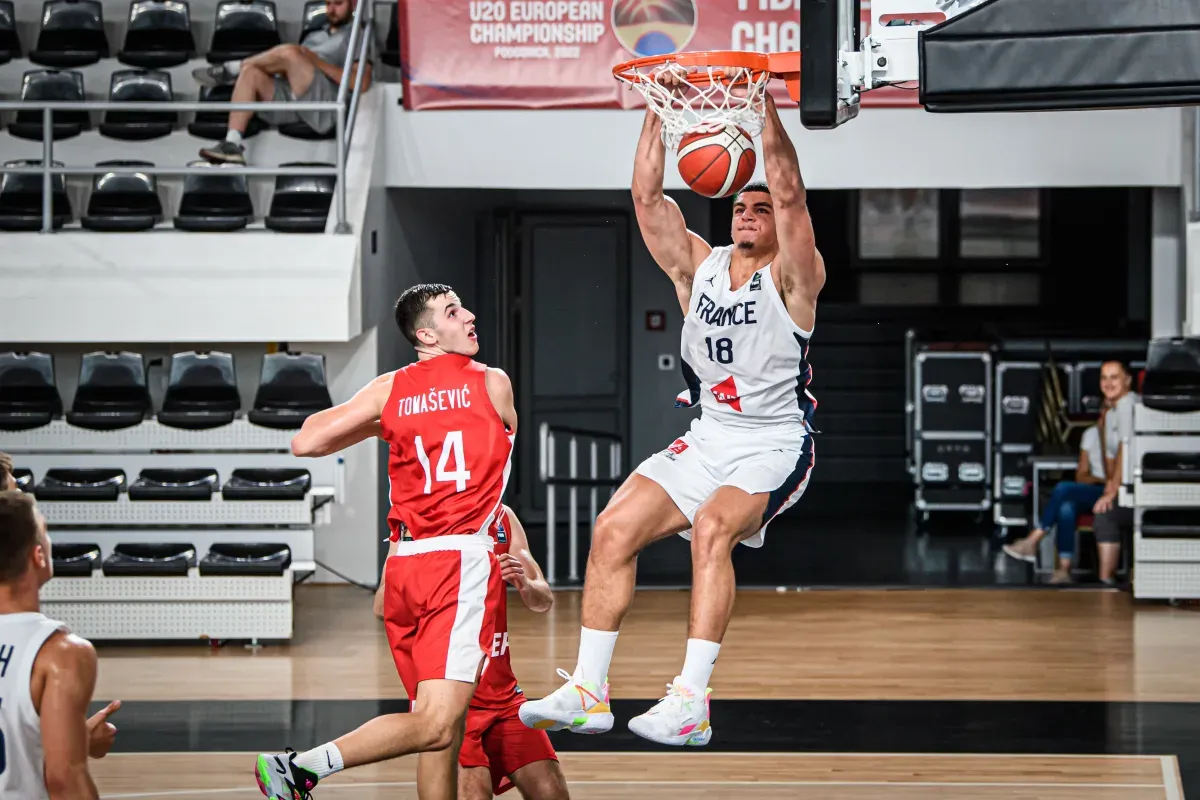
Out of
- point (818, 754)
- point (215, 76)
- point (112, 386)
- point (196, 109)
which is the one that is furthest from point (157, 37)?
point (818, 754)

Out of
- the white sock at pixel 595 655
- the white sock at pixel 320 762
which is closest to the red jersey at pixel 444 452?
the white sock at pixel 595 655

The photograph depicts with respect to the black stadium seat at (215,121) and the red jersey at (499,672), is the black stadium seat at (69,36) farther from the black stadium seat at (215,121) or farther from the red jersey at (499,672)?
the red jersey at (499,672)

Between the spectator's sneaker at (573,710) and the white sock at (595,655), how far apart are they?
2 cm

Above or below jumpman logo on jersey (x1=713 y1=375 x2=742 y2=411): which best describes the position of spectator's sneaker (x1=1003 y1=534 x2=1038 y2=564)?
below

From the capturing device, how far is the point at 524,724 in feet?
15.3

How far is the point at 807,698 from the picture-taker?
774 centimetres

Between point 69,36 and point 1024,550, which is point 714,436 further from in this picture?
point 69,36

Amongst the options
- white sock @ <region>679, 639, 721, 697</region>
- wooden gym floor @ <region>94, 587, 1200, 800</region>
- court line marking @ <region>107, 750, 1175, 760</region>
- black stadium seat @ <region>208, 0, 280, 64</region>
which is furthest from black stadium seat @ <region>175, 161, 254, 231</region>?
white sock @ <region>679, 639, 721, 697</region>

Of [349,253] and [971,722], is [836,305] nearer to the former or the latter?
[349,253]

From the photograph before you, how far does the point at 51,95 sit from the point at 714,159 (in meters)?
7.89

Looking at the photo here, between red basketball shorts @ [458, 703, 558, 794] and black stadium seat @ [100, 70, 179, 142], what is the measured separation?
7.10 metres

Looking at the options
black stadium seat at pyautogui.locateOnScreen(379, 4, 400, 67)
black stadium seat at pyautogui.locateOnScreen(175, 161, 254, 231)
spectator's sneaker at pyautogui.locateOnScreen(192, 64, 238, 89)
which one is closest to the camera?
black stadium seat at pyautogui.locateOnScreen(175, 161, 254, 231)

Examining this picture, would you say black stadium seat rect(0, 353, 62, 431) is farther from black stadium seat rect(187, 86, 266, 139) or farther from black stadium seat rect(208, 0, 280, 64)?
black stadium seat rect(208, 0, 280, 64)

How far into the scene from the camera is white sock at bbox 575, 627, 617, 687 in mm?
4414
